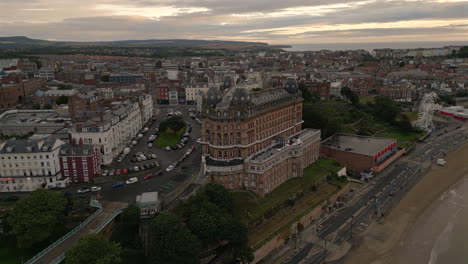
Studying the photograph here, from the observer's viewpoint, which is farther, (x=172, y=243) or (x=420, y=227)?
(x=420, y=227)

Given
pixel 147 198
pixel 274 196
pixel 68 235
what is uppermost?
pixel 147 198

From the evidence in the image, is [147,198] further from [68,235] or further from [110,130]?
[110,130]

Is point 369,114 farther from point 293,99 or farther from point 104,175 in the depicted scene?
point 104,175

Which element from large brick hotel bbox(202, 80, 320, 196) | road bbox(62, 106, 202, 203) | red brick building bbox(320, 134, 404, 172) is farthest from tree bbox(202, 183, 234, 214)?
red brick building bbox(320, 134, 404, 172)

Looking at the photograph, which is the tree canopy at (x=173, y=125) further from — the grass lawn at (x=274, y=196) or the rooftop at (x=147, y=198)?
the rooftop at (x=147, y=198)

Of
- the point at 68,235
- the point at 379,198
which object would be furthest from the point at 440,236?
the point at 68,235

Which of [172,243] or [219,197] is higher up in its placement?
[219,197]

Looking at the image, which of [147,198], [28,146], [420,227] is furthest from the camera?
[28,146]
